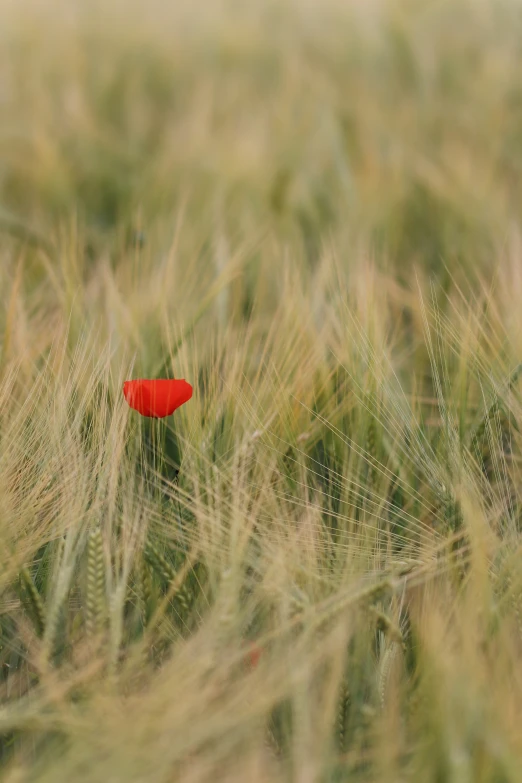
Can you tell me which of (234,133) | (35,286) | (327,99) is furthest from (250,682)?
(327,99)

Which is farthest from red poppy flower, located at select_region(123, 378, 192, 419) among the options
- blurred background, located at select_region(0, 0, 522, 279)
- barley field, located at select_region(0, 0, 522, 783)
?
blurred background, located at select_region(0, 0, 522, 279)

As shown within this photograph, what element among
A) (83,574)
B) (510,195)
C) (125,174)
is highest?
(510,195)

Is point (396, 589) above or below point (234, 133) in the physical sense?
below

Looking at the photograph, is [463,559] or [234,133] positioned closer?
[463,559]

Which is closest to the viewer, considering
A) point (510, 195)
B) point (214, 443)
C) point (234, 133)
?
point (214, 443)

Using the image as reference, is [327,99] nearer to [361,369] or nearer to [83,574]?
[361,369]

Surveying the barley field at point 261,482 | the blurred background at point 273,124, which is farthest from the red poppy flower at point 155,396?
the blurred background at point 273,124

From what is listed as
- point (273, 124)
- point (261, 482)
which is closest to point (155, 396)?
point (261, 482)
